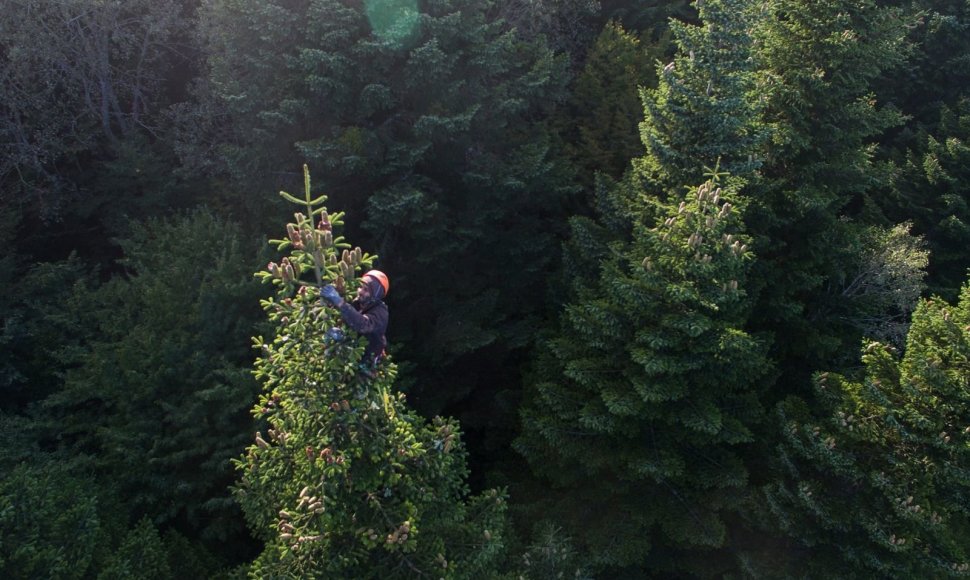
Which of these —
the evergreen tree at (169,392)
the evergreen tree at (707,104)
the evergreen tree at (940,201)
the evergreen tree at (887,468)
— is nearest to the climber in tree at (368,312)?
the evergreen tree at (169,392)

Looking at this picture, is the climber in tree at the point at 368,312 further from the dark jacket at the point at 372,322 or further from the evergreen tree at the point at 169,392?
the evergreen tree at the point at 169,392

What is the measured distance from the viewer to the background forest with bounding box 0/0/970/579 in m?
7.66

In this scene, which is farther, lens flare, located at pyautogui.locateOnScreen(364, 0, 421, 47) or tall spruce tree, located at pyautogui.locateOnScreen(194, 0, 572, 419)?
tall spruce tree, located at pyautogui.locateOnScreen(194, 0, 572, 419)

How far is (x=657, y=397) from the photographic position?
30.0 ft

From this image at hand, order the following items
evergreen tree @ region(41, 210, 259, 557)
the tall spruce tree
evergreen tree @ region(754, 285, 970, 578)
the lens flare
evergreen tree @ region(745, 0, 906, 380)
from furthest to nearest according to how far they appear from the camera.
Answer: the tall spruce tree, the lens flare, evergreen tree @ region(745, 0, 906, 380), evergreen tree @ region(41, 210, 259, 557), evergreen tree @ region(754, 285, 970, 578)

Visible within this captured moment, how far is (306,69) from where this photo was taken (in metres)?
12.6

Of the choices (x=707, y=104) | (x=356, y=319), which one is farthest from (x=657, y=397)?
(x=356, y=319)

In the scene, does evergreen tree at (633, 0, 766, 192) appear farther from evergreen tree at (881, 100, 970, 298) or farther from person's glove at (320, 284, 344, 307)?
evergreen tree at (881, 100, 970, 298)

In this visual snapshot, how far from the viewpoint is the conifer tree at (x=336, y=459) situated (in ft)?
16.5

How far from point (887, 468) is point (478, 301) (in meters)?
8.12

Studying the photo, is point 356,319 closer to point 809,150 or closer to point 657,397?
point 657,397

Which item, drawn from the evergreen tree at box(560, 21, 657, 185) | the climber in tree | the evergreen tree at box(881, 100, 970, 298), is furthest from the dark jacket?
the evergreen tree at box(881, 100, 970, 298)

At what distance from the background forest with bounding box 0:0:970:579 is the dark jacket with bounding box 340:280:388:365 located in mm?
245

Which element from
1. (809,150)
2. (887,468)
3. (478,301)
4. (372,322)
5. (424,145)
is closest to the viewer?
(372,322)
